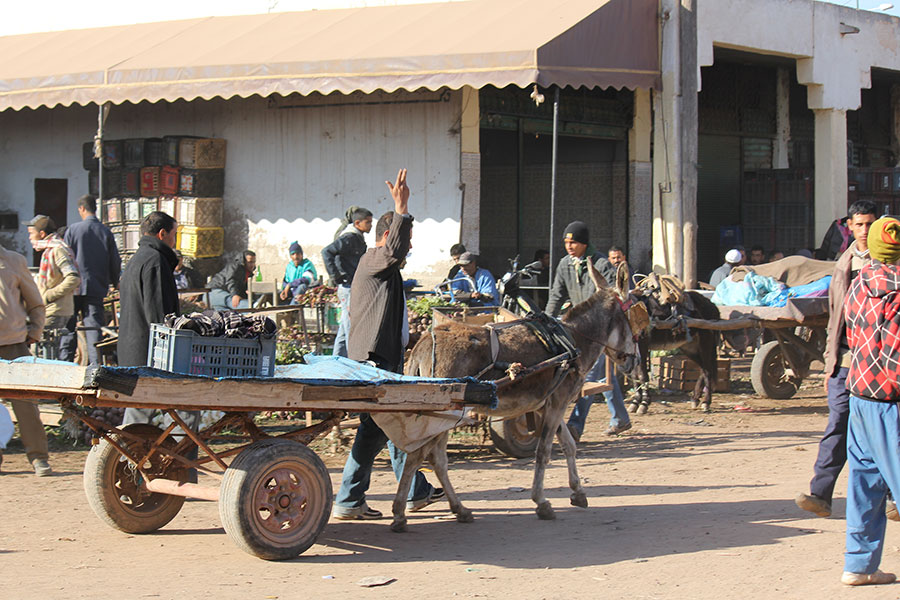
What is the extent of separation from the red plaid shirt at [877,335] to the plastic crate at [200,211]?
1261 centimetres

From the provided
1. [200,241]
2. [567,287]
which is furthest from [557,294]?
[200,241]

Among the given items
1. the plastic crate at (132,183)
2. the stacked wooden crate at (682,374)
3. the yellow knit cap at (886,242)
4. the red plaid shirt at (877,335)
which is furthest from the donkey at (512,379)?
the plastic crate at (132,183)

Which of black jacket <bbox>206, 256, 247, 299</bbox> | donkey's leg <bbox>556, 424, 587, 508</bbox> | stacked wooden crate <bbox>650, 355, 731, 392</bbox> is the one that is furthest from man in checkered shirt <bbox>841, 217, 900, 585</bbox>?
black jacket <bbox>206, 256, 247, 299</bbox>

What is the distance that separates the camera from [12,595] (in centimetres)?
530

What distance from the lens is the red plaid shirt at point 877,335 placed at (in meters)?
5.40

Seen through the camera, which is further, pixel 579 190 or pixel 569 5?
pixel 579 190

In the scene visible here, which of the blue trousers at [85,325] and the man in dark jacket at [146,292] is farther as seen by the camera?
the blue trousers at [85,325]

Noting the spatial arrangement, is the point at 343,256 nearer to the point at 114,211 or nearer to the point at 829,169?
the point at 114,211

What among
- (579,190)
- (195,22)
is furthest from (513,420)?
(195,22)

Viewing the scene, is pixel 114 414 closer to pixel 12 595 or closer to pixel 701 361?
pixel 12 595

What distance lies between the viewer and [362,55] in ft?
46.6

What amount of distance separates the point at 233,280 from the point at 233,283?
4 cm

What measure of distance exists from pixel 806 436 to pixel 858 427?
561 cm

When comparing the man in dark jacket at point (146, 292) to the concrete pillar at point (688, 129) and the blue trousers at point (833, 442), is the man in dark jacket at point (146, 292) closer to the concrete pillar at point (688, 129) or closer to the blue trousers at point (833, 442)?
the blue trousers at point (833, 442)
